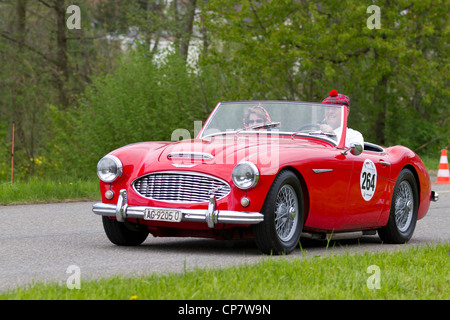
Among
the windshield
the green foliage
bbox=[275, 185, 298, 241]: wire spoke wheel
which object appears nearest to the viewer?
bbox=[275, 185, 298, 241]: wire spoke wheel

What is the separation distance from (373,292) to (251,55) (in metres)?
23.1

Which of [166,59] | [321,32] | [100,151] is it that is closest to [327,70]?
[321,32]

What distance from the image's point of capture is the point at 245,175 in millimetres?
6824

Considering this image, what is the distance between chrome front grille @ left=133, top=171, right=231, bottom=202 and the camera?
692 cm

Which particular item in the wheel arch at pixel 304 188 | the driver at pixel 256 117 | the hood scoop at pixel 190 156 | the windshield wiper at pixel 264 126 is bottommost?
the wheel arch at pixel 304 188

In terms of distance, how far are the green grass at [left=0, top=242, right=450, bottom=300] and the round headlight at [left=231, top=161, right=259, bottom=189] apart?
688 mm

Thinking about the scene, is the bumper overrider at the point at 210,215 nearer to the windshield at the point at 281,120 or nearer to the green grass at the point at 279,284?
the green grass at the point at 279,284

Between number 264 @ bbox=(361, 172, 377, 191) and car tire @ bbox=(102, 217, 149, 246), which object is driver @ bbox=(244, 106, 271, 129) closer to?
number 264 @ bbox=(361, 172, 377, 191)

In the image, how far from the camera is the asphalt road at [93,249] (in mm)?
6062

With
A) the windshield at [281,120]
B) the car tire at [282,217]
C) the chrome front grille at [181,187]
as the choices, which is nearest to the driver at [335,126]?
the windshield at [281,120]

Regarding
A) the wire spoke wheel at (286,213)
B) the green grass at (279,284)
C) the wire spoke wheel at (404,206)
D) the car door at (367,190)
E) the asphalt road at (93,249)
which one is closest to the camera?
the green grass at (279,284)

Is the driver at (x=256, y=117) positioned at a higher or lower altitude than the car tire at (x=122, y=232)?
higher

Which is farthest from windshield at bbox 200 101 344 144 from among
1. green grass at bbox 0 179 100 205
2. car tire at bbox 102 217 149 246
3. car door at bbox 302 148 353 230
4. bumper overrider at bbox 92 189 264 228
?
green grass at bbox 0 179 100 205

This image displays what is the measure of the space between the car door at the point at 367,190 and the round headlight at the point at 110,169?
2.19 m
